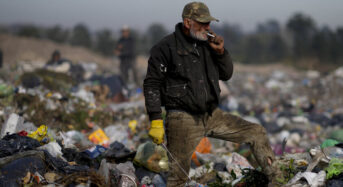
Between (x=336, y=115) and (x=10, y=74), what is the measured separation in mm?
9123

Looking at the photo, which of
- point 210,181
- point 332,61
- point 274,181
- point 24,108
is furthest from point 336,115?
point 332,61

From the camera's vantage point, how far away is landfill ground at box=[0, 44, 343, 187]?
2941mm

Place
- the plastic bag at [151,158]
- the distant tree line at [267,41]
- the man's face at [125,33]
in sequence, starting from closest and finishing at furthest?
the plastic bag at [151,158]
the man's face at [125,33]
the distant tree line at [267,41]

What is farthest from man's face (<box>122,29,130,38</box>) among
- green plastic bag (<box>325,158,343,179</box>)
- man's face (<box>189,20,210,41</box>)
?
green plastic bag (<box>325,158,343,179</box>)

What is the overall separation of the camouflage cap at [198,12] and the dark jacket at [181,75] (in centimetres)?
16

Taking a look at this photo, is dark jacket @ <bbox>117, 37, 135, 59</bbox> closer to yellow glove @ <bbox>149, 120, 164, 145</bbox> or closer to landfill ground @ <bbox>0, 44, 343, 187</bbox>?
landfill ground @ <bbox>0, 44, 343, 187</bbox>

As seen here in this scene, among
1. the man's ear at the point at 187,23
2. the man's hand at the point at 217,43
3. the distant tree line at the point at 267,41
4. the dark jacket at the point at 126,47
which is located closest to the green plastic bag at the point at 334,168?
the man's hand at the point at 217,43

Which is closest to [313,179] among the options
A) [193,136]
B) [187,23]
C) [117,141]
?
[193,136]

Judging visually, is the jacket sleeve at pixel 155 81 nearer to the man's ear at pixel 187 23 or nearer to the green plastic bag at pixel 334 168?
the man's ear at pixel 187 23

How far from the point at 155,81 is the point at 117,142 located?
75.9 inches

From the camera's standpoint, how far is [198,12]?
9.37ft

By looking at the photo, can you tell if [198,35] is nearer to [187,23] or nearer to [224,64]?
[187,23]

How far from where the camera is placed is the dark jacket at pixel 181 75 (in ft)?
9.38

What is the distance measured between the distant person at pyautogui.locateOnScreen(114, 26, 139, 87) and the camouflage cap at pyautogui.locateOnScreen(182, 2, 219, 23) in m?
7.41
